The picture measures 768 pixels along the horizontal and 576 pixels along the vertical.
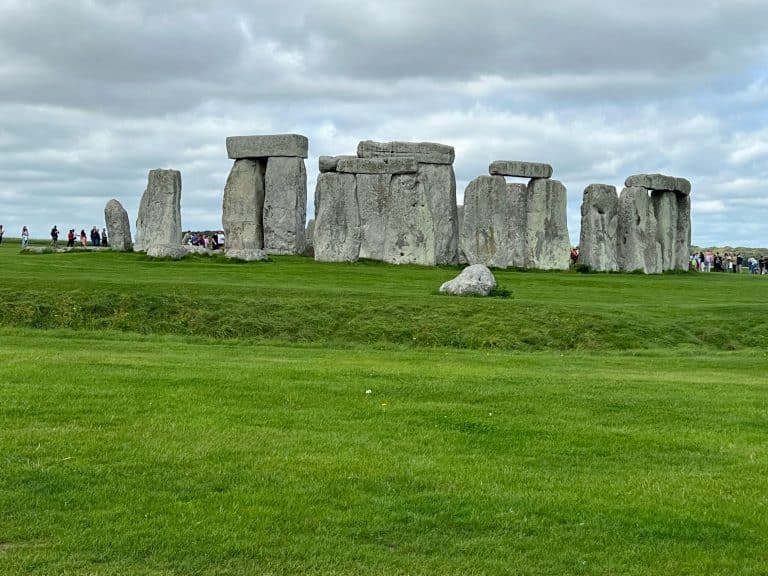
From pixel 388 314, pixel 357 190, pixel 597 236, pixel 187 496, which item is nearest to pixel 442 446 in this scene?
pixel 187 496

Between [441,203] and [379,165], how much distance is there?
2.42 m

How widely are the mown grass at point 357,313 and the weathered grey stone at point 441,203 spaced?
9847 mm

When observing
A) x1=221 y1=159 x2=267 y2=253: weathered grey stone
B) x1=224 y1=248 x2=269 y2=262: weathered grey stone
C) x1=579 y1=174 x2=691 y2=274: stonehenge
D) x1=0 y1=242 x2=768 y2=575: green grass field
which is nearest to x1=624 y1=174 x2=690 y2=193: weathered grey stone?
x1=579 y1=174 x2=691 y2=274: stonehenge

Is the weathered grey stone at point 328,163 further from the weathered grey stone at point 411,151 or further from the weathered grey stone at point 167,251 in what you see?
the weathered grey stone at point 167,251

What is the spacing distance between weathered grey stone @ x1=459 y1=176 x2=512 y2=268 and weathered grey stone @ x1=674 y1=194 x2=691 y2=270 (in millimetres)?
8870

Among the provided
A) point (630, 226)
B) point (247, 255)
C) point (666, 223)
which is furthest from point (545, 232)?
point (247, 255)

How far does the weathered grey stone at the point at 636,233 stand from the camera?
39.5 metres

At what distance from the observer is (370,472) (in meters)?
8.42

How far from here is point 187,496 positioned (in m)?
7.75

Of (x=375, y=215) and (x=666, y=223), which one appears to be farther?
(x=666, y=223)

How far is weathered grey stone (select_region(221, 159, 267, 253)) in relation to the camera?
127 feet

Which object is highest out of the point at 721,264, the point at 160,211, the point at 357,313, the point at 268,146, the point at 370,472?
the point at 268,146

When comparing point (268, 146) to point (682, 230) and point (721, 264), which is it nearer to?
point (682, 230)

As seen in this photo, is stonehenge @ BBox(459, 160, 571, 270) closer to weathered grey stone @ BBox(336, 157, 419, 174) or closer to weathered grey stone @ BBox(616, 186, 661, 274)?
weathered grey stone @ BBox(616, 186, 661, 274)
